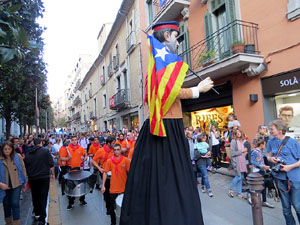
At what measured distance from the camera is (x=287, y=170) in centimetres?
329

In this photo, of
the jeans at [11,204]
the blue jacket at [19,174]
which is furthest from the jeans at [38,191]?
the jeans at [11,204]

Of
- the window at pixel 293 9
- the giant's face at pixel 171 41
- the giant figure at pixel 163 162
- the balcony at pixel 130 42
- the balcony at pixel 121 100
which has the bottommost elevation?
the giant figure at pixel 163 162

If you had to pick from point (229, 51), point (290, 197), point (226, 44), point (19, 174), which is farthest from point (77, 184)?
point (226, 44)

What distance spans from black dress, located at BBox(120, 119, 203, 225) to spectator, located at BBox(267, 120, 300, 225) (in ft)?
6.66

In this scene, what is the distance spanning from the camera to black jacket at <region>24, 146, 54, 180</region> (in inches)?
189

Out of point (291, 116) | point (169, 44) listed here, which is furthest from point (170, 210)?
point (291, 116)

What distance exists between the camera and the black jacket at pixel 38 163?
4.81 meters

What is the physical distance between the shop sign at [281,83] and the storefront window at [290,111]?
356mm

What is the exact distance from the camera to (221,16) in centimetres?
949

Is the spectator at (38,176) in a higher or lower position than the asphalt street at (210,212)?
higher

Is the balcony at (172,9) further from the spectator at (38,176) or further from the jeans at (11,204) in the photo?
the jeans at (11,204)

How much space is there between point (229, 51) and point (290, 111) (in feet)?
9.43

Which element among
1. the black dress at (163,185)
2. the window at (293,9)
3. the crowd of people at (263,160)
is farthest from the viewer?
the window at (293,9)

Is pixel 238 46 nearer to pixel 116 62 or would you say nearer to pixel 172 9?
pixel 172 9
